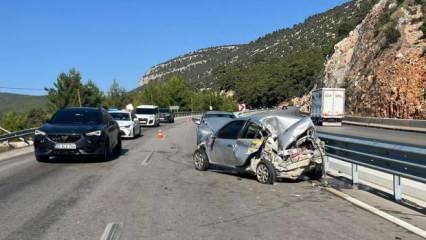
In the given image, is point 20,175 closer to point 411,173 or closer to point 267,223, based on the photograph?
point 267,223

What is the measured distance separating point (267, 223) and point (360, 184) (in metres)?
4.40

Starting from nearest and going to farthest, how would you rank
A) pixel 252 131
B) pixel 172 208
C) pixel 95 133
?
pixel 172 208 → pixel 252 131 → pixel 95 133

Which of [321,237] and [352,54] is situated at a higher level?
[352,54]

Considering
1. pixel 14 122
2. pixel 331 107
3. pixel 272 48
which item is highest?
pixel 272 48

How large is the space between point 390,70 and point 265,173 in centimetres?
3987

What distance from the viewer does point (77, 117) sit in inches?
689

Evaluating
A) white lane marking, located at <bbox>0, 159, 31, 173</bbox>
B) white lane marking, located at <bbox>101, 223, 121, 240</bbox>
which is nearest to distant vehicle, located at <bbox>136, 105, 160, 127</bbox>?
white lane marking, located at <bbox>0, 159, 31, 173</bbox>

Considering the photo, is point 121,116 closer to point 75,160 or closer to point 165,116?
point 75,160

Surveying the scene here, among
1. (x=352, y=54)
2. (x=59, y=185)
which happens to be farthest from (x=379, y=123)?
(x=59, y=185)

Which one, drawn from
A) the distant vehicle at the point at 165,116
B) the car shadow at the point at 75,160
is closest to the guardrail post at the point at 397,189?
the car shadow at the point at 75,160

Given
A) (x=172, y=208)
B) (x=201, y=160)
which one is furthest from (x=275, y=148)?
(x=172, y=208)

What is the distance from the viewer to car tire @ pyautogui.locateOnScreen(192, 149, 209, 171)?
48.0ft

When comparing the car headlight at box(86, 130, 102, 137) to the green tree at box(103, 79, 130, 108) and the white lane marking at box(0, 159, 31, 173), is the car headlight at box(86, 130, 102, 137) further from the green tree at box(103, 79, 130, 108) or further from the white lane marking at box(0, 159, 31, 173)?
the green tree at box(103, 79, 130, 108)

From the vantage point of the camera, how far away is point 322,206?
9477 mm
